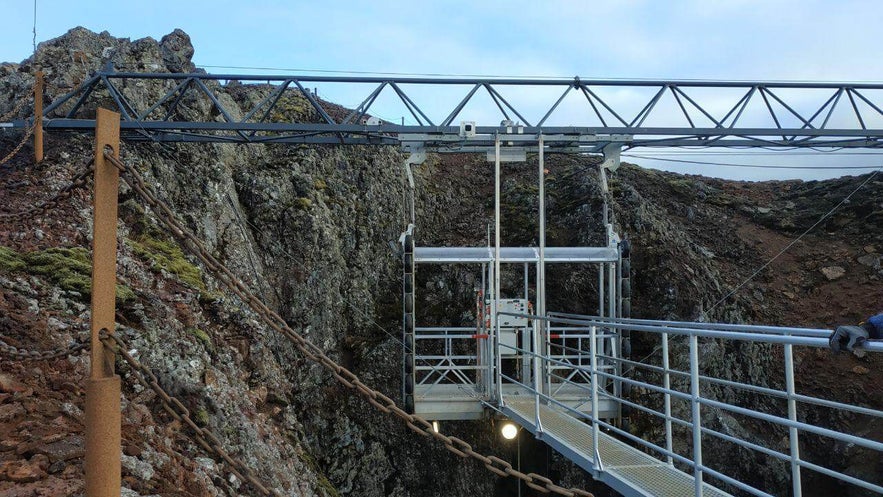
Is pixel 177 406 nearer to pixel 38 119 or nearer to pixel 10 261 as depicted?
pixel 10 261

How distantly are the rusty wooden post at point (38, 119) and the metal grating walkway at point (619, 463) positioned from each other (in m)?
9.80

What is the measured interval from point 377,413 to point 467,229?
775 cm

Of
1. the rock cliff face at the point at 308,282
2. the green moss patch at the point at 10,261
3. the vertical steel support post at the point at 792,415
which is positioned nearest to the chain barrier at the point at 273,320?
the vertical steel support post at the point at 792,415

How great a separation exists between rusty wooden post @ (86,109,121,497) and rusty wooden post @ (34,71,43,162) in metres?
8.60

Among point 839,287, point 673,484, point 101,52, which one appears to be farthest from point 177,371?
point 839,287

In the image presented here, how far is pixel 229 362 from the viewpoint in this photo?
325 inches

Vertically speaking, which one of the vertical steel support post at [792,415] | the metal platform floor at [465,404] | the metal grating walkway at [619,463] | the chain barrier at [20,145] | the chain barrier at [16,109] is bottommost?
the metal platform floor at [465,404]

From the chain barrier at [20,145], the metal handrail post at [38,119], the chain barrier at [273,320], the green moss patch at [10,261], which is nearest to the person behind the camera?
the chain barrier at [273,320]

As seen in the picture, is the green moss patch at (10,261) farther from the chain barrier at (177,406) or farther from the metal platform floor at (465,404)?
the metal platform floor at (465,404)

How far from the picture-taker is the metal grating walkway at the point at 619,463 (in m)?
5.13

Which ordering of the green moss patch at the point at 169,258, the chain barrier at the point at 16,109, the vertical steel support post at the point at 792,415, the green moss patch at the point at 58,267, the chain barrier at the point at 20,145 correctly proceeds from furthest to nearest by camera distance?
the chain barrier at the point at 16,109 → the chain barrier at the point at 20,145 → the green moss patch at the point at 169,258 → the green moss patch at the point at 58,267 → the vertical steel support post at the point at 792,415

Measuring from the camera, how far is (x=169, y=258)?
357 inches

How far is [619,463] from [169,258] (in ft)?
24.8

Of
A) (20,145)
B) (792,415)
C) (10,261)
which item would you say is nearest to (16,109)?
(20,145)
